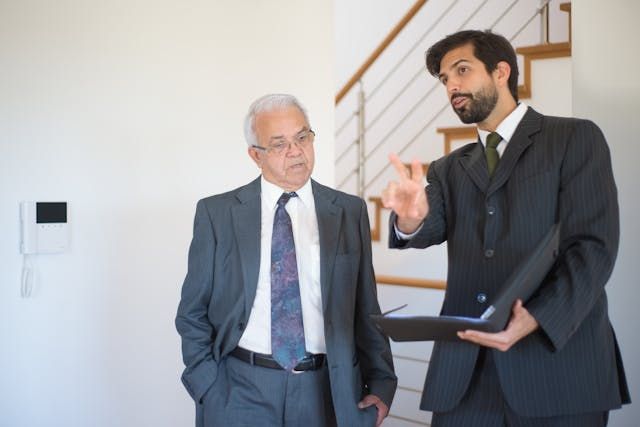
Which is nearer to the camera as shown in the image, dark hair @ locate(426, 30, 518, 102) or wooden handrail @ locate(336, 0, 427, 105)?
dark hair @ locate(426, 30, 518, 102)

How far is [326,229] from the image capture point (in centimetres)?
215

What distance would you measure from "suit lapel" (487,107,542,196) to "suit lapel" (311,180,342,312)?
554 millimetres

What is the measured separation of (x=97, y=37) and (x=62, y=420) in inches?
58.6

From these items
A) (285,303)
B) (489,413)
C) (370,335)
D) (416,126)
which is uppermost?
(416,126)

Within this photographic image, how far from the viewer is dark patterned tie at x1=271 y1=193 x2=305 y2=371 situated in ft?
6.68

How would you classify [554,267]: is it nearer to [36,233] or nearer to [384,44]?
[36,233]

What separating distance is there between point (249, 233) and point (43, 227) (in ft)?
2.95

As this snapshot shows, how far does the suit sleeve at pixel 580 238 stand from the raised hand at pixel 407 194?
0.34 meters

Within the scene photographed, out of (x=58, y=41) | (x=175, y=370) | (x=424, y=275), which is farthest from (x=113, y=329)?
(x=424, y=275)

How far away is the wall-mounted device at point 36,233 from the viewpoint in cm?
253

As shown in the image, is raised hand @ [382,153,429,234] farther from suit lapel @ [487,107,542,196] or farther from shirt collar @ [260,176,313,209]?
shirt collar @ [260,176,313,209]

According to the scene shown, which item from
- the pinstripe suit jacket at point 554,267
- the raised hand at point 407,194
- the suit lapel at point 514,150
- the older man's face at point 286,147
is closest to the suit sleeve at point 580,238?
the pinstripe suit jacket at point 554,267

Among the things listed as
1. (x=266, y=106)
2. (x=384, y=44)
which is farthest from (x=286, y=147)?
(x=384, y=44)

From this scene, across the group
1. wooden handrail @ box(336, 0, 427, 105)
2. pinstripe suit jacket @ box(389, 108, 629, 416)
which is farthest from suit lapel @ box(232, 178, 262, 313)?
wooden handrail @ box(336, 0, 427, 105)
